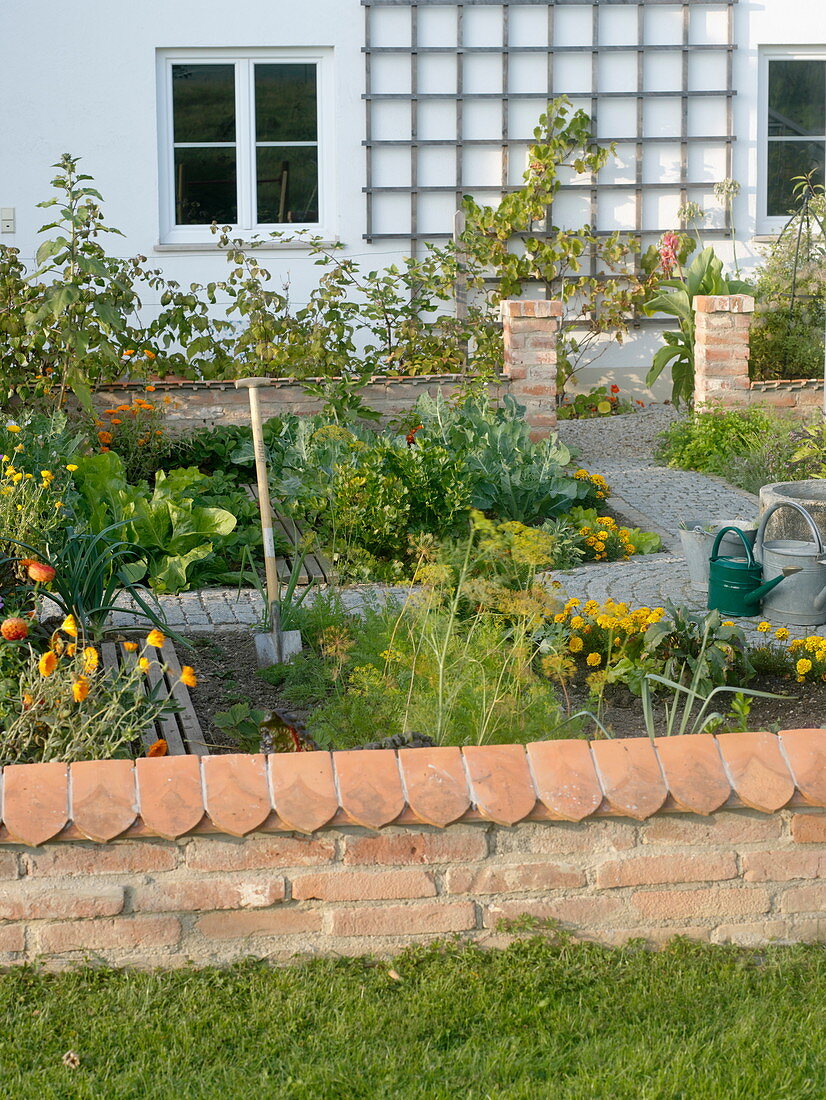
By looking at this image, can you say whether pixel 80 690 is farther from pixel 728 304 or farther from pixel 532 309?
pixel 728 304

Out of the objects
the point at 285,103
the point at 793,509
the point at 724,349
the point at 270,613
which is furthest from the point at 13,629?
the point at 285,103

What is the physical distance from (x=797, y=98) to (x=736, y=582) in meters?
6.97

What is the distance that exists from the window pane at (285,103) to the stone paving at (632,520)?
3.25 metres

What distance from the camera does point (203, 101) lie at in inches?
392

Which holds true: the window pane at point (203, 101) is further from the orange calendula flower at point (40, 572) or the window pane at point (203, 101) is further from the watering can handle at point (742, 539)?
the orange calendula flower at point (40, 572)

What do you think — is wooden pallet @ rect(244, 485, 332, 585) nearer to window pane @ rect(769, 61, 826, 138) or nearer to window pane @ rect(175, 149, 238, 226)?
window pane @ rect(175, 149, 238, 226)

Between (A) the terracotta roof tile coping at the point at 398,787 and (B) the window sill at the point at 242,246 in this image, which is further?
(B) the window sill at the point at 242,246

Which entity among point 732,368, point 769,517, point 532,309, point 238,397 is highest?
point 532,309

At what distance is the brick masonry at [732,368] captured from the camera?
8273 mm

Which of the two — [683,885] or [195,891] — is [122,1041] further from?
[683,885]

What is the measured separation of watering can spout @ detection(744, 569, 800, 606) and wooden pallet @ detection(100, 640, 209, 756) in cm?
206

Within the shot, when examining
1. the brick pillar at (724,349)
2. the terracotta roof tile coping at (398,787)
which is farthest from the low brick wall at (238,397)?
the terracotta roof tile coping at (398,787)

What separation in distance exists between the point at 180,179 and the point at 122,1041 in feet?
28.5

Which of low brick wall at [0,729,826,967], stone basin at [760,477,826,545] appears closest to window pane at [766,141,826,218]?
stone basin at [760,477,826,545]
